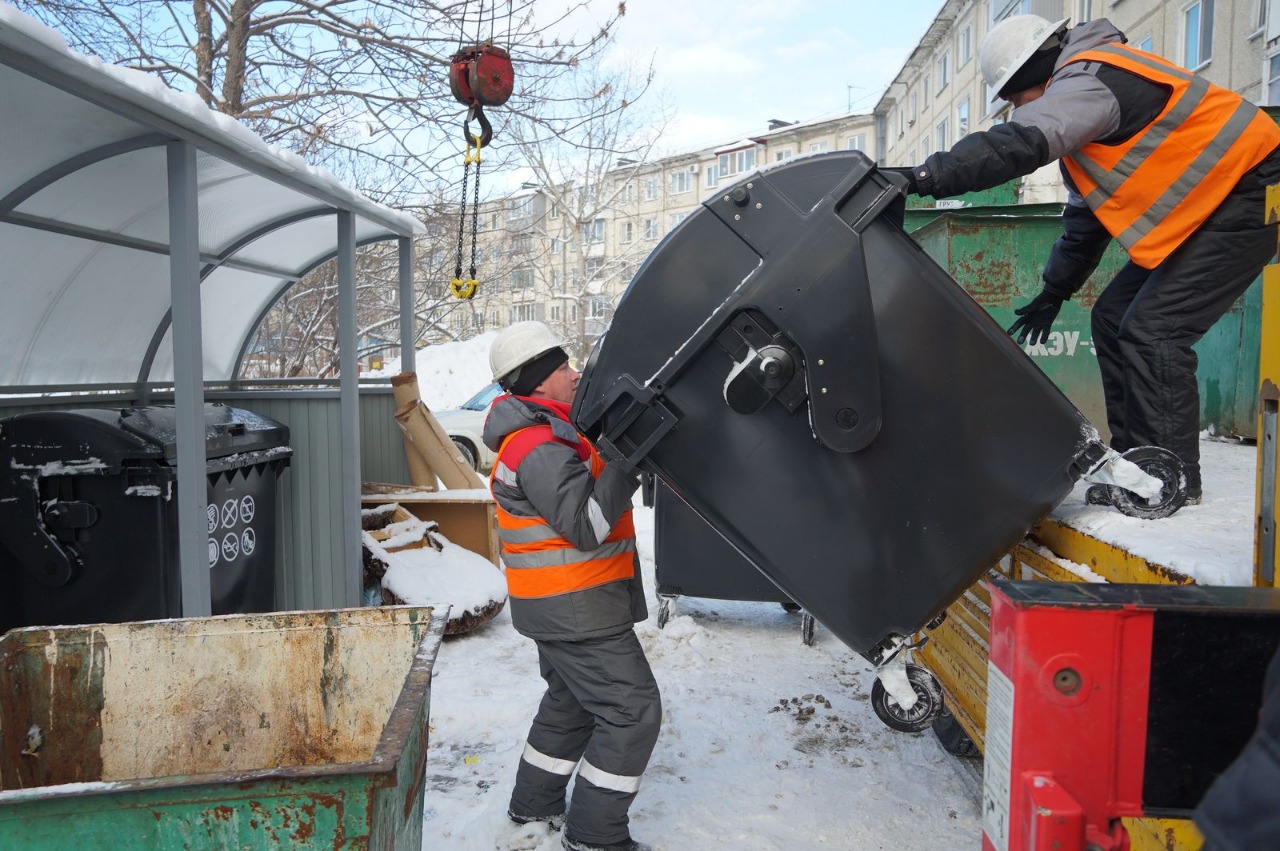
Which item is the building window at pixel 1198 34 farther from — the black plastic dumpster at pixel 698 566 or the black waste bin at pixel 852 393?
the black waste bin at pixel 852 393

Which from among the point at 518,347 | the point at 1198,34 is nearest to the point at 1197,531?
the point at 518,347

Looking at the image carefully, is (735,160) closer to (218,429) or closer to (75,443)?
(218,429)

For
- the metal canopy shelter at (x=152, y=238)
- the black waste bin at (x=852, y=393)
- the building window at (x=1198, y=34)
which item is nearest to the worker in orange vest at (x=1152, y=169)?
the black waste bin at (x=852, y=393)

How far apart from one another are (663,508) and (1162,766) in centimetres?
364

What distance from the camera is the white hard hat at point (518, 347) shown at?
2.79 meters

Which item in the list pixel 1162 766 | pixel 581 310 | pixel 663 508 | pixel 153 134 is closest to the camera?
pixel 1162 766

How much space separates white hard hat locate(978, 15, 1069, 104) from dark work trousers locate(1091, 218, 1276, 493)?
0.65 meters

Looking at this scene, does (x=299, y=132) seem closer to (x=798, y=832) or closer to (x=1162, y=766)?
(x=798, y=832)

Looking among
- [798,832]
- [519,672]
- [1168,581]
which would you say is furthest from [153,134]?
[1168,581]

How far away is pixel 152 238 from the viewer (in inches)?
206

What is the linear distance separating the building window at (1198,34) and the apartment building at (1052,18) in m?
0.01

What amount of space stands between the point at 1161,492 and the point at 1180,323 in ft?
1.73

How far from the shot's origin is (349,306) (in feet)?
16.0

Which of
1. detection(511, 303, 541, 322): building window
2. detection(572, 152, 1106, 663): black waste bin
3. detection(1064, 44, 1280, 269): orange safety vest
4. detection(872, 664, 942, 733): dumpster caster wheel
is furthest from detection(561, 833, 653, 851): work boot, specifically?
detection(511, 303, 541, 322): building window
